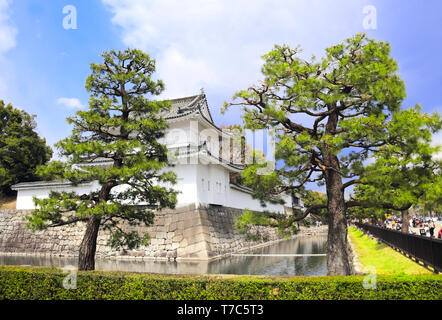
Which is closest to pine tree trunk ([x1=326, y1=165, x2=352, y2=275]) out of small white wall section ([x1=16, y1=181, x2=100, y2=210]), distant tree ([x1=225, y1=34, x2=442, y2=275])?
distant tree ([x1=225, y1=34, x2=442, y2=275])

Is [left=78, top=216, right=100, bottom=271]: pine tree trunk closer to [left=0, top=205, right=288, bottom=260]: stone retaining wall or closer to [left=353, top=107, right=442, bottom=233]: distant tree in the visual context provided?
[left=353, top=107, right=442, bottom=233]: distant tree

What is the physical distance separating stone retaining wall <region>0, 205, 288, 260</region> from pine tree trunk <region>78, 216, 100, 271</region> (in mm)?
8224

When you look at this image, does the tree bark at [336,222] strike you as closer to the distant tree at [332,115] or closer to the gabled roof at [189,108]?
the distant tree at [332,115]

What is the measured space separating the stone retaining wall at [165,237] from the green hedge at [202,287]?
396 inches

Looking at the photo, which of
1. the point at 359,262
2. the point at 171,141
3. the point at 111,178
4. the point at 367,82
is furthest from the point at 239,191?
the point at 367,82

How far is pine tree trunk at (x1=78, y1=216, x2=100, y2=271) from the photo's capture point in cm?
838

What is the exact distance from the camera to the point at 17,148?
27.3 meters

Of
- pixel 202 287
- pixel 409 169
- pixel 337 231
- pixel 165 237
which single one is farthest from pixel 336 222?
pixel 165 237

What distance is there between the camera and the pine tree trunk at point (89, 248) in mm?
8383

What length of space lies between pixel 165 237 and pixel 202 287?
39.8ft

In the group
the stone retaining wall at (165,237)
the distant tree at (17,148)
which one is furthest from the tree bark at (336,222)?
the distant tree at (17,148)

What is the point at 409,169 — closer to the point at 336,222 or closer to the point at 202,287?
the point at 336,222

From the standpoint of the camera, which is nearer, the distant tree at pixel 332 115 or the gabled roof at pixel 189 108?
the distant tree at pixel 332 115
